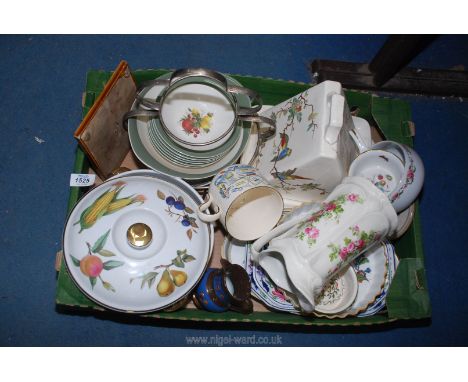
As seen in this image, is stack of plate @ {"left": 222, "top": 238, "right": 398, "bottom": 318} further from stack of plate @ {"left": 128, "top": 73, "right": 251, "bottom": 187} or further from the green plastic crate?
stack of plate @ {"left": 128, "top": 73, "right": 251, "bottom": 187}

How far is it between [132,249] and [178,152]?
0.75ft

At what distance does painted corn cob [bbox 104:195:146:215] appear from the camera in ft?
2.43

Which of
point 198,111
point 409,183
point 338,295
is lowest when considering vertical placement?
point 338,295

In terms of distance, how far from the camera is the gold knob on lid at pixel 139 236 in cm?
72

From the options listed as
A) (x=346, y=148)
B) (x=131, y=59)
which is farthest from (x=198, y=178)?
(x=131, y=59)

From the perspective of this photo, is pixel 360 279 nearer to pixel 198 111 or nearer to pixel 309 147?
pixel 309 147

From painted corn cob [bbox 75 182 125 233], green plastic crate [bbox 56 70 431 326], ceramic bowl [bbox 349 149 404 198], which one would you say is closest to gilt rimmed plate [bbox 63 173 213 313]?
painted corn cob [bbox 75 182 125 233]

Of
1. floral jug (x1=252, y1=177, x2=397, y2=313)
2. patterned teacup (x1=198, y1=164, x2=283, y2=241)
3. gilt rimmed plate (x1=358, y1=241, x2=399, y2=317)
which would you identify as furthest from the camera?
gilt rimmed plate (x1=358, y1=241, x2=399, y2=317)

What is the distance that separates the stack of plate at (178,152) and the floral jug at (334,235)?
0.23 metres

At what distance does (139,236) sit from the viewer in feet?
2.36

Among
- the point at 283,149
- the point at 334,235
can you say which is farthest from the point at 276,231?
the point at 283,149

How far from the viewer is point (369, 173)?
3.03ft

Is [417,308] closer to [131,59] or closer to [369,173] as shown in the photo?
[369,173]

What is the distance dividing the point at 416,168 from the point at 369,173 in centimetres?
10
